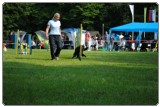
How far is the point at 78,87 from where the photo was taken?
249 inches

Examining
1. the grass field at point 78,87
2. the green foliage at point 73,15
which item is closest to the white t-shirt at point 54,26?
the grass field at point 78,87

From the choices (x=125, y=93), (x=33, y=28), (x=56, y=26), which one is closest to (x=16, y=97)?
(x=125, y=93)

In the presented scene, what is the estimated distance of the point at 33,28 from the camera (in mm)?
40062

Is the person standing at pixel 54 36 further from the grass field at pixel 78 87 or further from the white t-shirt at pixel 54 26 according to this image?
the grass field at pixel 78 87

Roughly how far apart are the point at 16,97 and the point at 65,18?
31.2 meters

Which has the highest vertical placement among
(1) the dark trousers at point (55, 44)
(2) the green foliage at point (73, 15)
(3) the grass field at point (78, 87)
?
(2) the green foliage at point (73, 15)

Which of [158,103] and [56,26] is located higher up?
[56,26]

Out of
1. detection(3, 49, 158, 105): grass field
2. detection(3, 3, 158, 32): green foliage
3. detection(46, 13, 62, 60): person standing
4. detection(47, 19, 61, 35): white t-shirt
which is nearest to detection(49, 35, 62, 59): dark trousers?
detection(46, 13, 62, 60): person standing

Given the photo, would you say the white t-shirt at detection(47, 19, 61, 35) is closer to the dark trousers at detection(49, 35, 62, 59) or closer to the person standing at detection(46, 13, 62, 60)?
the person standing at detection(46, 13, 62, 60)

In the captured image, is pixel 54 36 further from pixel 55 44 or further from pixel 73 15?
pixel 73 15

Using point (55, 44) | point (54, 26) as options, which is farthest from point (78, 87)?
point (55, 44)

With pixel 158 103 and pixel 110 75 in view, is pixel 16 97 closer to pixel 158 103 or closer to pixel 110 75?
pixel 158 103

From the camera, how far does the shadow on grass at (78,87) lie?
5344 millimetres

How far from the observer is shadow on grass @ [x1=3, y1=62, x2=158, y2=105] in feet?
17.5
